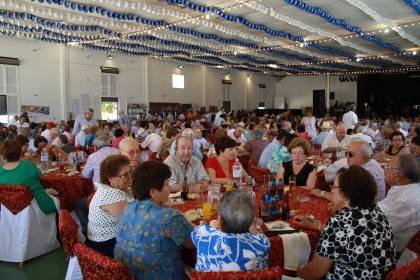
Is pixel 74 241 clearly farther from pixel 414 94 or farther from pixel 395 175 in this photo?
pixel 414 94

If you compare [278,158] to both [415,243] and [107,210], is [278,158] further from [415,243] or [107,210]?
[107,210]

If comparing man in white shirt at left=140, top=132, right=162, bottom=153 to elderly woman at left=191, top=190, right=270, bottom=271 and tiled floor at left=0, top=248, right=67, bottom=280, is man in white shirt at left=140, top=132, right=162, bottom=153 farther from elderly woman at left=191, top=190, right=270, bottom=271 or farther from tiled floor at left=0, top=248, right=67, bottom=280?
elderly woman at left=191, top=190, right=270, bottom=271

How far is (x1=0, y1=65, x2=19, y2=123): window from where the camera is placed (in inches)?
538

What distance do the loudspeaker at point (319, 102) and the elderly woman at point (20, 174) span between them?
958 inches

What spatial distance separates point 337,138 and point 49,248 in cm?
543

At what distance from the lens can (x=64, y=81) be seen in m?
15.5

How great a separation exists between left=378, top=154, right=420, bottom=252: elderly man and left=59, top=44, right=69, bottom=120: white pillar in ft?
47.7

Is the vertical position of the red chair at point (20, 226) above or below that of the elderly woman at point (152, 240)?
below

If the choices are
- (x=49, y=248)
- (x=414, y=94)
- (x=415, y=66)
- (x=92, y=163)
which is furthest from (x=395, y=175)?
(x=414, y=94)

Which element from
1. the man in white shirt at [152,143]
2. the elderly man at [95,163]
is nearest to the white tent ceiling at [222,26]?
the man in white shirt at [152,143]

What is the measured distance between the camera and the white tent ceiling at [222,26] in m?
9.06

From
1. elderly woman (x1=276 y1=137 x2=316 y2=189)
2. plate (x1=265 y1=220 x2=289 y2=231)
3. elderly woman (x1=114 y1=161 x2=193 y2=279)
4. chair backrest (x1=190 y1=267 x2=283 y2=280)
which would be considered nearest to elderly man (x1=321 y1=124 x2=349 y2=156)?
elderly woman (x1=276 y1=137 x2=316 y2=189)

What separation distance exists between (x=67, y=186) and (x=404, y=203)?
151 inches

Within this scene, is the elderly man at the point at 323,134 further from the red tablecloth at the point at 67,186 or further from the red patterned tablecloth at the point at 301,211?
the red tablecloth at the point at 67,186
